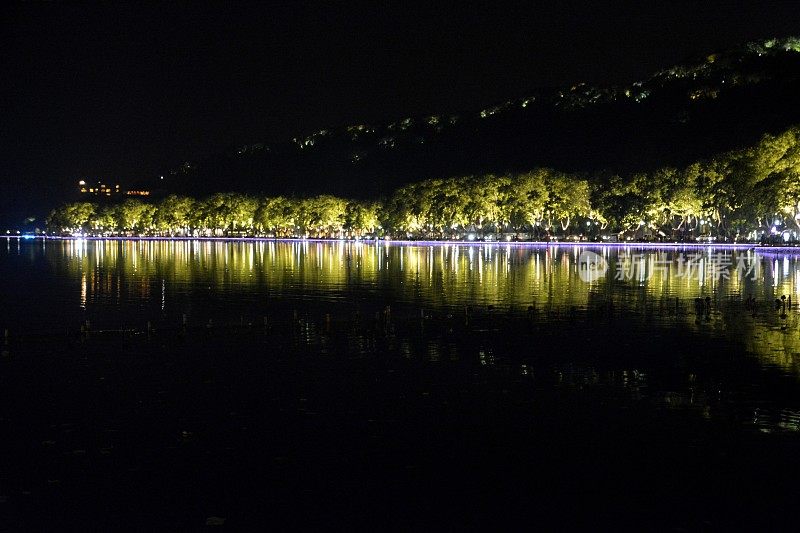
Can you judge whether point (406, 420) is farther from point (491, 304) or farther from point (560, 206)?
point (560, 206)

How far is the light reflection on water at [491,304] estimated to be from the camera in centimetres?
1827

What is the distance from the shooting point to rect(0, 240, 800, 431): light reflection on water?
18266 millimetres

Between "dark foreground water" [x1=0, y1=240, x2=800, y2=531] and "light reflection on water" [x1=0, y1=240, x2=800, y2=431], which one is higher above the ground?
"light reflection on water" [x1=0, y1=240, x2=800, y2=431]

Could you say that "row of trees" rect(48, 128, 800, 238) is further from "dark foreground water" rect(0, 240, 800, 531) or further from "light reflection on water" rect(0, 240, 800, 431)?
"dark foreground water" rect(0, 240, 800, 531)

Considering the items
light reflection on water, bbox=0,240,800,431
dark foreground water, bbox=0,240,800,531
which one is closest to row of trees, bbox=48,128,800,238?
light reflection on water, bbox=0,240,800,431

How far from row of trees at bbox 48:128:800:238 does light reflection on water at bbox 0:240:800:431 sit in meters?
26.6

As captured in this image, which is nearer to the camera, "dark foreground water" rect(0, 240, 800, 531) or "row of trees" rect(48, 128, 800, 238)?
"dark foreground water" rect(0, 240, 800, 531)

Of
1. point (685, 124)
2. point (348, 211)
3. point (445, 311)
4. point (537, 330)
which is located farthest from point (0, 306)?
point (685, 124)

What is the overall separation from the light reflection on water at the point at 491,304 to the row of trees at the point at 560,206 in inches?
1046

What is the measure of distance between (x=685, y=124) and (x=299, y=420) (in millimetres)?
169492

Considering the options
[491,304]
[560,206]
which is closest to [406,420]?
[491,304]

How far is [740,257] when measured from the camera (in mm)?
69625

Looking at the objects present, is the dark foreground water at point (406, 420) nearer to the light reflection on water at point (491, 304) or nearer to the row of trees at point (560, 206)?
the light reflection on water at point (491, 304)

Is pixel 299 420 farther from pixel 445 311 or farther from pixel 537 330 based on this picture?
pixel 445 311
